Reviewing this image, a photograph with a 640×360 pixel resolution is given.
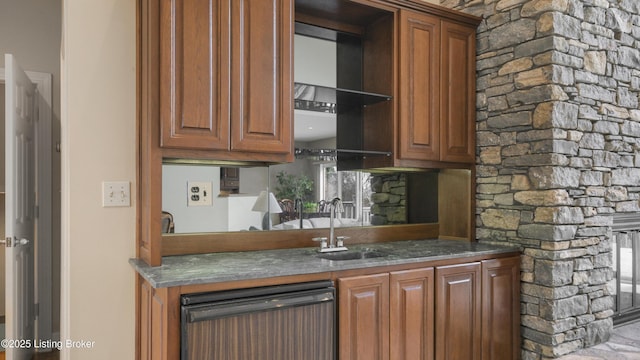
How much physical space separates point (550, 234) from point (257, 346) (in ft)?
6.17

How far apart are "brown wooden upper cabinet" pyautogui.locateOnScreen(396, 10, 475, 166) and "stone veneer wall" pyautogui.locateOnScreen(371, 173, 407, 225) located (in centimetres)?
36

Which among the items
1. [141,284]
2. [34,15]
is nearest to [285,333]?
[141,284]

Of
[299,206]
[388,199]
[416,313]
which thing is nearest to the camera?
[416,313]

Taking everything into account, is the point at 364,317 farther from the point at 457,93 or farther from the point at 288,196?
the point at 457,93

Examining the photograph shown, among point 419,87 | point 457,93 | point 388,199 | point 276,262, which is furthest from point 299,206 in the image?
point 457,93

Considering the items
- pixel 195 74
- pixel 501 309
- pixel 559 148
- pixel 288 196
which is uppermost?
pixel 195 74

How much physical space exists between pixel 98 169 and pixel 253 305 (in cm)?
111

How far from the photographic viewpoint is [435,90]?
2.80 m

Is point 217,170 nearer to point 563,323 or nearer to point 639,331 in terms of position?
point 563,323

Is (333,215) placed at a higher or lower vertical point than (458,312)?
higher

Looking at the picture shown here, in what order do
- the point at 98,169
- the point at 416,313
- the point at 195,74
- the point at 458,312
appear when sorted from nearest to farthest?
the point at 195,74 → the point at 98,169 → the point at 416,313 → the point at 458,312

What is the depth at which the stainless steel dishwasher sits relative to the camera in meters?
1.68

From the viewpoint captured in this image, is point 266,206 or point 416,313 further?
point 266,206

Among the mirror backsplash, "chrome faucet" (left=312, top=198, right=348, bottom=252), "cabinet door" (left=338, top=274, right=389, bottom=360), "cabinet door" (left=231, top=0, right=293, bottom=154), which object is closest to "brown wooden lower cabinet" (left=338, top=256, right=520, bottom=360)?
"cabinet door" (left=338, top=274, right=389, bottom=360)
